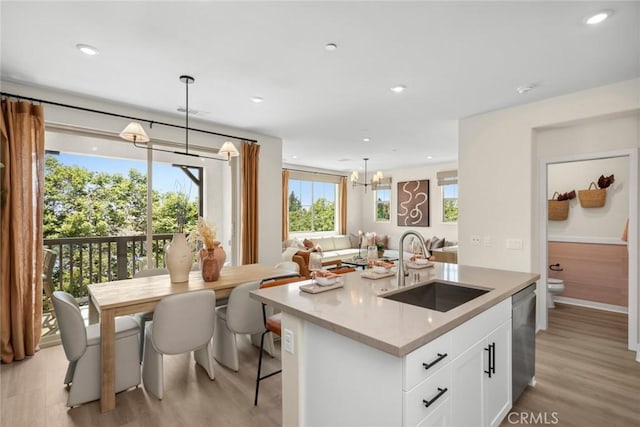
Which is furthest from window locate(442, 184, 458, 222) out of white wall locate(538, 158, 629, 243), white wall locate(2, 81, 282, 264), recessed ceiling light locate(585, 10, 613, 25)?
recessed ceiling light locate(585, 10, 613, 25)

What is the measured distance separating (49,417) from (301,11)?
3.18 m


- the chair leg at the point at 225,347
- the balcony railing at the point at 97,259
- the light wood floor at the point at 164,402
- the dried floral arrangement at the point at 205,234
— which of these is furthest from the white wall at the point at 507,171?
the balcony railing at the point at 97,259

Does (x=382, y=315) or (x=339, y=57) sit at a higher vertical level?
(x=339, y=57)

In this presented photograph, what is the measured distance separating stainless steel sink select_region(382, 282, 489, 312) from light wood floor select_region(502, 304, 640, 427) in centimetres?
80

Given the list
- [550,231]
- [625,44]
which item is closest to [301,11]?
[625,44]

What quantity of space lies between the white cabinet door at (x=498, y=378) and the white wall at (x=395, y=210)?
5719 mm

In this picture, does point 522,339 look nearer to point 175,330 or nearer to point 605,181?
point 175,330

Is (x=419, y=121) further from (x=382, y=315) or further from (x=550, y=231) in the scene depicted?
(x=382, y=315)

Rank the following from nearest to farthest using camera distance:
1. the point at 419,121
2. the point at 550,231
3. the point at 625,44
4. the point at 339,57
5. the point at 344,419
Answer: the point at 344,419 → the point at 625,44 → the point at 339,57 → the point at 419,121 → the point at 550,231

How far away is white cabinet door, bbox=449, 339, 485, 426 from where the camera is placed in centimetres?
148

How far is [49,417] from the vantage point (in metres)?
2.14

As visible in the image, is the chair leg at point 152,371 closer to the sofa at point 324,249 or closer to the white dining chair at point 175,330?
the white dining chair at point 175,330

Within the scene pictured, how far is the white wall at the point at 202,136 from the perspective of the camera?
331cm

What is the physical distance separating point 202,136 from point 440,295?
3.77m
